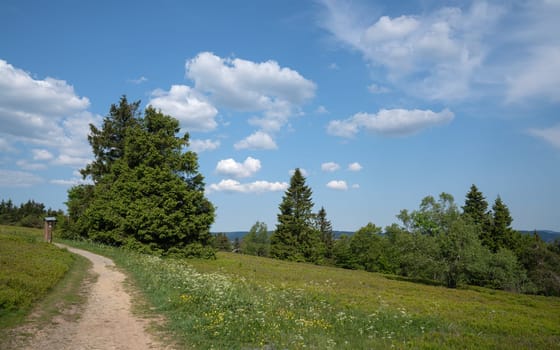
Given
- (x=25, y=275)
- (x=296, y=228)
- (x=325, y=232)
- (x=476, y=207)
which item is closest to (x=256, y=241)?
(x=325, y=232)

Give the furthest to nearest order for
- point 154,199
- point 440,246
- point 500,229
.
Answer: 1. point 500,229
2. point 440,246
3. point 154,199

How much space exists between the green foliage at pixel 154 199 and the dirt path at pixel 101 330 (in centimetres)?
2039

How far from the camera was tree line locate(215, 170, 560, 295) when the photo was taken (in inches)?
1583

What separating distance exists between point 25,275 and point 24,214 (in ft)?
304

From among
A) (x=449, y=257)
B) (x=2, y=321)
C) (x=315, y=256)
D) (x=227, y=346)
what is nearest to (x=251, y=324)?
(x=227, y=346)

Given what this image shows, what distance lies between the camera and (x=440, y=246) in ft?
133

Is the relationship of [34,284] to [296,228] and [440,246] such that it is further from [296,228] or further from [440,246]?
[296,228]

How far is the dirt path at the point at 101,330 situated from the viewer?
27.4 ft

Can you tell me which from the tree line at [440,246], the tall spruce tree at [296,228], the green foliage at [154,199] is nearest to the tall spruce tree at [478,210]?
the tree line at [440,246]

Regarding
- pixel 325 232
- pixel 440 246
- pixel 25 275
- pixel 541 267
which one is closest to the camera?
pixel 25 275

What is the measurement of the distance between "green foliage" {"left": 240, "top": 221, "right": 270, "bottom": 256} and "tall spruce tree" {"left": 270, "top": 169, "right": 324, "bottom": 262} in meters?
53.1

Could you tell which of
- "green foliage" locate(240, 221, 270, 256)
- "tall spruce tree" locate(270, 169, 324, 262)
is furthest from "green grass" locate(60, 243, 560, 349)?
"green foliage" locate(240, 221, 270, 256)

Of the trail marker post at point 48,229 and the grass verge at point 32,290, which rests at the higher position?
the trail marker post at point 48,229

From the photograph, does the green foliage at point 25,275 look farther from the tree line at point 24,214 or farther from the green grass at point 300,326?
the tree line at point 24,214
